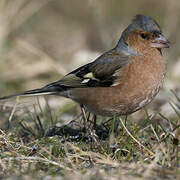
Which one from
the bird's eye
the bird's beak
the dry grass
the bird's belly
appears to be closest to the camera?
the dry grass

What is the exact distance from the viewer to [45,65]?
7.55 metres

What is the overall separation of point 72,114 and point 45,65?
1.66 meters

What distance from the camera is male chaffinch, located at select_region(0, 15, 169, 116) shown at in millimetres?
4527

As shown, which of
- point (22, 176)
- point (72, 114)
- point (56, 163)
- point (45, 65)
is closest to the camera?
point (22, 176)

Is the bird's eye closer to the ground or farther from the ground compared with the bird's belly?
farther from the ground

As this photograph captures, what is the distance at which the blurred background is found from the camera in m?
7.23

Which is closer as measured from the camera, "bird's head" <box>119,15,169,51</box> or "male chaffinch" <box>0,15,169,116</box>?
"male chaffinch" <box>0,15,169,116</box>

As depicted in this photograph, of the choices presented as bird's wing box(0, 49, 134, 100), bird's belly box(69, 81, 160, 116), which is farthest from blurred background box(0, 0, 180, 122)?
bird's belly box(69, 81, 160, 116)

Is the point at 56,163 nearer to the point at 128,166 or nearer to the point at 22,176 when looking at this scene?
the point at 22,176

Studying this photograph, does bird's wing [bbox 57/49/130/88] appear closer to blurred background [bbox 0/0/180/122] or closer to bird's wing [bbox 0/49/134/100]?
bird's wing [bbox 0/49/134/100]

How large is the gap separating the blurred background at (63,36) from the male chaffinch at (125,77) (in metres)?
1.09

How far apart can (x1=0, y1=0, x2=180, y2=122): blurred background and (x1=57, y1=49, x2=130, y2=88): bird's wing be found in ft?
3.40

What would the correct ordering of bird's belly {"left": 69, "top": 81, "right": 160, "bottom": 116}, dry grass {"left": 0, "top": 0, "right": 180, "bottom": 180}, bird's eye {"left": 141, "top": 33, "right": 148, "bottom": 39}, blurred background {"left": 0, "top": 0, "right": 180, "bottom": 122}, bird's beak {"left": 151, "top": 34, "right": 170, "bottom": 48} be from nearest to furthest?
dry grass {"left": 0, "top": 0, "right": 180, "bottom": 180} → bird's belly {"left": 69, "top": 81, "right": 160, "bottom": 116} → bird's beak {"left": 151, "top": 34, "right": 170, "bottom": 48} → bird's eye {"left": 141, "top": 33, "right": 148, "bottom": 39} → blurred background {"left": 0, "top": 0, "right": 180, "bottom": 122}

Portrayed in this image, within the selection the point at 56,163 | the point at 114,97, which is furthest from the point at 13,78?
the point at 56,163
